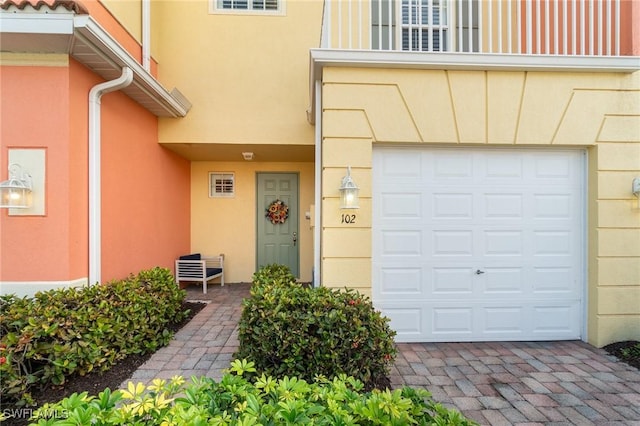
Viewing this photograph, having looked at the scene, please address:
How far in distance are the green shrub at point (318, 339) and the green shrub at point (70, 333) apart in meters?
1.36

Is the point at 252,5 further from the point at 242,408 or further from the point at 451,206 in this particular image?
the point at 242,408

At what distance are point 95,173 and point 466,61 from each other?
15.6 ft

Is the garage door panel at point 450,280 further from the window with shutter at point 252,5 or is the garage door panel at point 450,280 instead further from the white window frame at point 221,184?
the window with shutter at point 252,5

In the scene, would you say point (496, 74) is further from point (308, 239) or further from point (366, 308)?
point (308, 239)

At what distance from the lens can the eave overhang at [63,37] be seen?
3066 millimetres

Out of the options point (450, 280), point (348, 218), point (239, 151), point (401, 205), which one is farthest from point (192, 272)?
point (450, 280)

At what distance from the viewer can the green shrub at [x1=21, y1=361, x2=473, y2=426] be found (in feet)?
4.05

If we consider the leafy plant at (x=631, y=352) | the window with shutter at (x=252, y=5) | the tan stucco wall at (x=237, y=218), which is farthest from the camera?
the tan stucco wall at (x=237, y=218)

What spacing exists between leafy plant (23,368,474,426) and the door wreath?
542 cm

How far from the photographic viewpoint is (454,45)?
4.54 meters

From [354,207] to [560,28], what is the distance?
3.83 meters

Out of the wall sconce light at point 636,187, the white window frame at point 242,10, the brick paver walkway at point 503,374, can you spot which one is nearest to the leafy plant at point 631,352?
the brick paver walkway at point 503,374

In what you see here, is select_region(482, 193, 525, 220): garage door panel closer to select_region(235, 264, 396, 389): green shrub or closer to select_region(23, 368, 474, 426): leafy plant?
select_region(235, 264, 396, 389): green shrub

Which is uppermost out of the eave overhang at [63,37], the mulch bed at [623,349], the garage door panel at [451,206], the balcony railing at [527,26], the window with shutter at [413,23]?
the window with shutter at [413,23]
